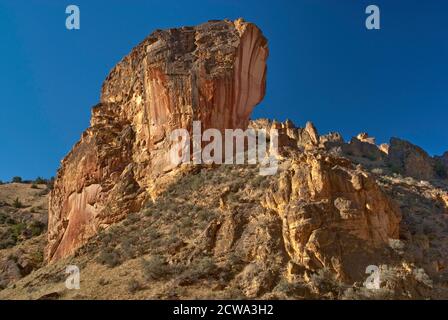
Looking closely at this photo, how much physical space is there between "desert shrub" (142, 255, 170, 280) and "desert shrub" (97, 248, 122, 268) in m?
1.80

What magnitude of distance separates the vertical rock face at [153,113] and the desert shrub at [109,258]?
3.29 meters

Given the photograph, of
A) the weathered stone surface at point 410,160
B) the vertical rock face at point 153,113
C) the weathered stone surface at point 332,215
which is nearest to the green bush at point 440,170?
the weathered stone surface at point 410,160

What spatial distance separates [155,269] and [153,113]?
1035 centimetres

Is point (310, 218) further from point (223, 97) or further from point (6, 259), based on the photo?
point (6, 259)

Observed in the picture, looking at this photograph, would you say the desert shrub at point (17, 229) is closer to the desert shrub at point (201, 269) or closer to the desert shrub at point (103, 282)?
the desert shrub at point (103, 282)

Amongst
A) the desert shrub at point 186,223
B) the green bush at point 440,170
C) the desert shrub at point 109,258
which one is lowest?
the desert shrub at point 109,258

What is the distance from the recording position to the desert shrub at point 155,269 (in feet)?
49.2

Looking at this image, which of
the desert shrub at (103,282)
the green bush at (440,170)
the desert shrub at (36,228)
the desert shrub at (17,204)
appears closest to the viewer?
the desert shrub at (103,282)

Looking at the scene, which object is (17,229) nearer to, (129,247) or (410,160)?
(129,247)

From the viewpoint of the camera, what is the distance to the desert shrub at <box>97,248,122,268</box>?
17.2 meters

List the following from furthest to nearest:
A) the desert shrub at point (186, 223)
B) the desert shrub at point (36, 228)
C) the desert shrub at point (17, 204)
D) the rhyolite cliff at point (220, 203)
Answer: the desert shrub at point (17, 204) < the desert shrub at point (36, 228) < the desert shrub at point (186, 223) < the rhyolite cliff at point (220, 203)

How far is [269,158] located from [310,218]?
6.95m

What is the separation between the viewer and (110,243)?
63.2 feet

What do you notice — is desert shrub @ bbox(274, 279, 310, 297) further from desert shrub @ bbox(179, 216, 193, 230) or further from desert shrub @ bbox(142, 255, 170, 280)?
desert shrub @ bbox(179, 216, 193, 230)
